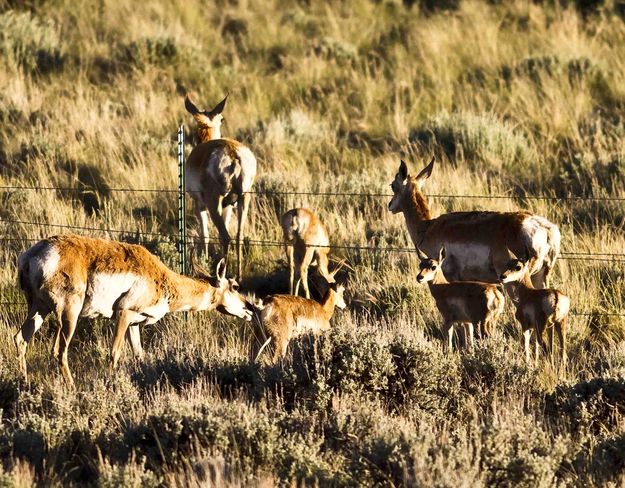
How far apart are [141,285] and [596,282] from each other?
484 cm

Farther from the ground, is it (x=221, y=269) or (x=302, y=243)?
(x=302, y=243)

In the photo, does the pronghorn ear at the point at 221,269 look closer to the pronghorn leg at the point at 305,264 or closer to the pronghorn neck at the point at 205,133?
the pronghorn leg at the point at 305,264

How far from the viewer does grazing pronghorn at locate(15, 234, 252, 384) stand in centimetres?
928

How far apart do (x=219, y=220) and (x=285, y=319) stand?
3090 millimetres

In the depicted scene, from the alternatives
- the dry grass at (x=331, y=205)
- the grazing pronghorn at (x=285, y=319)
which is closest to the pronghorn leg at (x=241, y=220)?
the dry grass at (x=331, y=205)

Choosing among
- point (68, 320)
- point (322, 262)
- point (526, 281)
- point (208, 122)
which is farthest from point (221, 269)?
point (208, 122)

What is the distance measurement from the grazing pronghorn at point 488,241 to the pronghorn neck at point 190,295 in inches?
90.8

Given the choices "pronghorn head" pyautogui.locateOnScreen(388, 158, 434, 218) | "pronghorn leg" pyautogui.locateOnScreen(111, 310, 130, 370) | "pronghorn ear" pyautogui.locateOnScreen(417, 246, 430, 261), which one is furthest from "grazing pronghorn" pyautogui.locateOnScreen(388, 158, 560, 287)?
"pronghorn leg" pyautogui.locateOnScreen(111, 310, 130, 370)

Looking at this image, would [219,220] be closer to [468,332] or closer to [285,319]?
[285,319]

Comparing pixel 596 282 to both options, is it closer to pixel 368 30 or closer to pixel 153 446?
pixel 153 446

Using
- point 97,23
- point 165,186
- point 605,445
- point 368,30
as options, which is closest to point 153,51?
point 97,23

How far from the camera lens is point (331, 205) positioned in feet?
47.3

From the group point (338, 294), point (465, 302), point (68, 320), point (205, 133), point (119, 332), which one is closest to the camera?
point (68, 320)

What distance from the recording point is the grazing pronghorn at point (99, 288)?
9.28m
